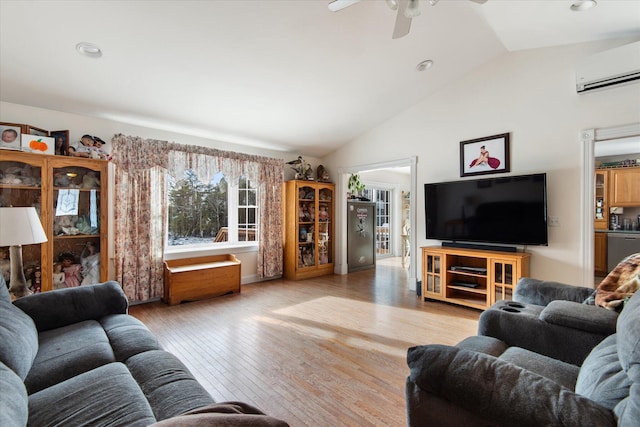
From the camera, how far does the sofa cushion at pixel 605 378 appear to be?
2.94 feet

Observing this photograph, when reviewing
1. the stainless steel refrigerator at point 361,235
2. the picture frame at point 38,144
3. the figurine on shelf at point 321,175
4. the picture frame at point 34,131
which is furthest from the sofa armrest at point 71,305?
the stainless steel refrigerator at point 361,235

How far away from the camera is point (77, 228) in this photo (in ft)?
11.0

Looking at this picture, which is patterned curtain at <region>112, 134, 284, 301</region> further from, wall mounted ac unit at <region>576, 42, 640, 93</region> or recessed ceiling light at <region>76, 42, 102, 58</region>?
wall mounted ac unit at <region>576, 42, 640, 93</region>

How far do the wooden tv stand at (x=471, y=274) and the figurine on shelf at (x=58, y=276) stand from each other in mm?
4359

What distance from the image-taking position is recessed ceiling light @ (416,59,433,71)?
144 inches

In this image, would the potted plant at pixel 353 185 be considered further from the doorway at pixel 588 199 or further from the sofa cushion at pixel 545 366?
the sofa cushion at pixel 545 366

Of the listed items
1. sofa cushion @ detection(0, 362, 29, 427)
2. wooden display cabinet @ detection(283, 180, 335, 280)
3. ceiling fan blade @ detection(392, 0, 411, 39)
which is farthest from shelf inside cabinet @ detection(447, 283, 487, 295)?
sofa cushion @ detection(0, 362, 29, 427)

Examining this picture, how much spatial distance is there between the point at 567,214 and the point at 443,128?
1858 millimetres

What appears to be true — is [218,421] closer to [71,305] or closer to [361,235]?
[71,305]

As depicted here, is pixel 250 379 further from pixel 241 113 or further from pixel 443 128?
pixel 443 128

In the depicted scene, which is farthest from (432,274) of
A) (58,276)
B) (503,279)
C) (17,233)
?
(58,276)

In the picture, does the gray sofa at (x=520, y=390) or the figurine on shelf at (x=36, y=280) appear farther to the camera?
→ the figurine on shelf at (x=36, y=280)

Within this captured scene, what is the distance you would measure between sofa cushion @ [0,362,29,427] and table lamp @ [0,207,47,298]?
1277 mm

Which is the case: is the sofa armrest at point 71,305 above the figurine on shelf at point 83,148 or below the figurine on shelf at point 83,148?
below
